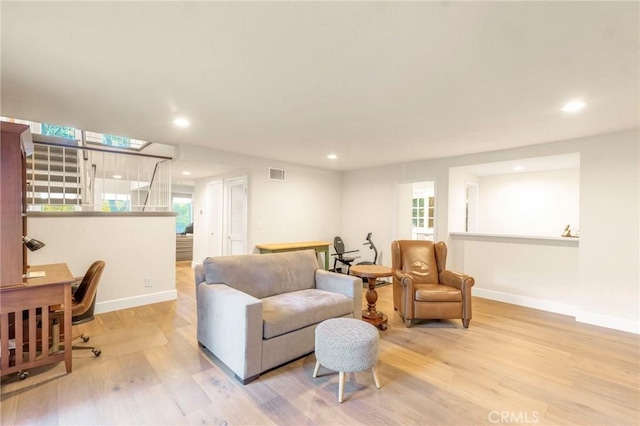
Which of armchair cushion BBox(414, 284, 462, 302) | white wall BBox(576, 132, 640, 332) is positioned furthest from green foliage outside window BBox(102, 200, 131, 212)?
white wall BBox(576, 132, 640, 332)

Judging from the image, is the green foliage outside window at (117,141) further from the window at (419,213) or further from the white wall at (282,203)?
the window at (419,213)

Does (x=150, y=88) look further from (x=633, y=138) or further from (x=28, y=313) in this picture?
(x=633, y=138)

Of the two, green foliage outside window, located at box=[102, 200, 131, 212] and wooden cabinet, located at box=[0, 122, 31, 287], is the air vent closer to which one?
green foliage outside window, located at box=[102, 200, 131, 212]

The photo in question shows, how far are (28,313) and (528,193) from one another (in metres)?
7.58

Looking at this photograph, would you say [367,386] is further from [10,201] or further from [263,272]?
[10,201]

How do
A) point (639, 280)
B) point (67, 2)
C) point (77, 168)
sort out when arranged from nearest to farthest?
point (67, 2), point (639, 280), point (77, 168)

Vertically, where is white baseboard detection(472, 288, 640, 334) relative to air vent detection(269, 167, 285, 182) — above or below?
below

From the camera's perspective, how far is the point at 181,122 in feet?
11.0

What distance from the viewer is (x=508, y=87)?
2.33 m

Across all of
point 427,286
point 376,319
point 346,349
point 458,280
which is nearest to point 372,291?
point 376,319

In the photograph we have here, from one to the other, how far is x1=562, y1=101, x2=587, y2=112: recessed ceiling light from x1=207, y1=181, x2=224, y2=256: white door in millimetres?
5797

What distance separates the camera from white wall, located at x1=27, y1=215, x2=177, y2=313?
3463mm

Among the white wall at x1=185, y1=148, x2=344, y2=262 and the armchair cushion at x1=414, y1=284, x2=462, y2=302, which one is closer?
the armchair cushion at x1=414, y1=284, x2=462, y2=302

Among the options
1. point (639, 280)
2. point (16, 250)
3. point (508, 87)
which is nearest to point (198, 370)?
point (16, 250)
